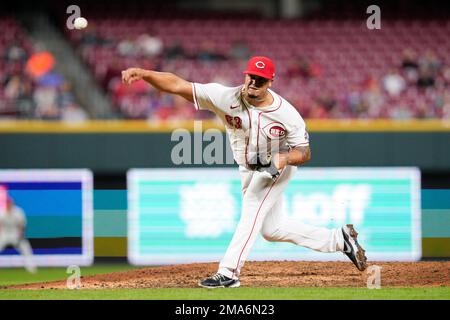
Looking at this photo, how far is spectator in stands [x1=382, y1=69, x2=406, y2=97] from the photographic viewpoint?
13773mm

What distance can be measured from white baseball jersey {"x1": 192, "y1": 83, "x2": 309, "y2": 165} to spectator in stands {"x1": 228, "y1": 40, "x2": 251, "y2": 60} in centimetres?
809

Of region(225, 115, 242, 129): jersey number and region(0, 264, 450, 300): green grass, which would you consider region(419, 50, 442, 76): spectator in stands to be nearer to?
region(0, 264, 450, 300): green grass

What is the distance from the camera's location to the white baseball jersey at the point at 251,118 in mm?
6641

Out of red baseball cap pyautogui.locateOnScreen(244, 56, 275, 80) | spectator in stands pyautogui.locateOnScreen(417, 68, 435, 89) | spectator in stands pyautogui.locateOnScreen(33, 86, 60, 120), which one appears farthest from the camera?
spectator in stands pyautogui.locateOnScreen(417, 68, 435, 89)

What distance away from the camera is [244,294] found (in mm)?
6363

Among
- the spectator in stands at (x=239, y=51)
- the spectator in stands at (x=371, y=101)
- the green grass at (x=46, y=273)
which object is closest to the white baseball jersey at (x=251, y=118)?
the green grass at (x=46, y=273)

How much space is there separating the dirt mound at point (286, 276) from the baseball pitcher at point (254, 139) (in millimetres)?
502

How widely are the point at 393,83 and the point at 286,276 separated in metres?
6.97

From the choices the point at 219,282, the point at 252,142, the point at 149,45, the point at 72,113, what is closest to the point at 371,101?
the point at 149,45

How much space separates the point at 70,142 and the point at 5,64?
3338 millimetres

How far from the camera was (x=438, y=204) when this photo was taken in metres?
A: 10.2

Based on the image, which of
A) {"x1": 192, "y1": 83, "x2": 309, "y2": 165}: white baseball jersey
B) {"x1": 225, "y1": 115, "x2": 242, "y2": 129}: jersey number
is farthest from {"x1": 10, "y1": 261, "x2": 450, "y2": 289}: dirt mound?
{"x1": 225, "y1": 115, "x2": 242, "y2": 129}: jersey number

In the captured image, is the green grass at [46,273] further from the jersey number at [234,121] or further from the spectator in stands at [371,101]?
the spectator in stands at [371,101]
